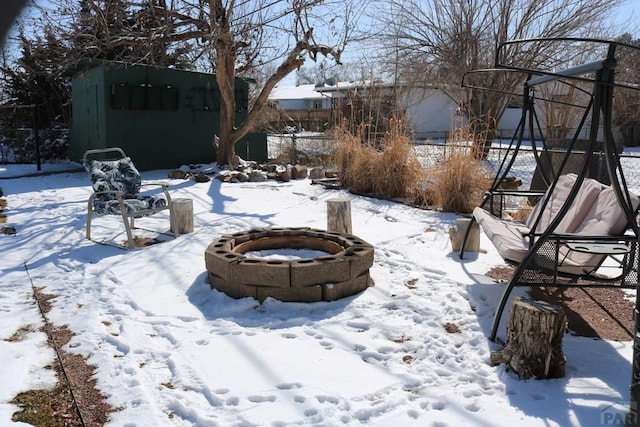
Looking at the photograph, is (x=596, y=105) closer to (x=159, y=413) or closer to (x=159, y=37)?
(x=159, y=413)

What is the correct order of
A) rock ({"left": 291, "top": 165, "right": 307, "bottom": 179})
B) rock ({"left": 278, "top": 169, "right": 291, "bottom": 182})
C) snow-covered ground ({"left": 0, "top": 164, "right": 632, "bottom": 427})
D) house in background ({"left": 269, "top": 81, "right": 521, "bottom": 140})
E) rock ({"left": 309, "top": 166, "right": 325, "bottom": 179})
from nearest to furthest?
snow-covered ground ({"left": 0, "top": 164, "right": 632, "bottom": 427}) < house in background ({"left": 269, "top": 81, "right": 521, "bottom": 140}) < rock ({"left": 309, "top": 166, "right": 325, "bottom": 179}) < rock ({"left": 278, "top": 169, "right": 291, "bottom": 182}) < rock ({"left": 291, "top": 165, "right": 307, "bottom": 179})

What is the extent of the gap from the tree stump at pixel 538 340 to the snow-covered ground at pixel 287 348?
0.17 ft

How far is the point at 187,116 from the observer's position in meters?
11.4

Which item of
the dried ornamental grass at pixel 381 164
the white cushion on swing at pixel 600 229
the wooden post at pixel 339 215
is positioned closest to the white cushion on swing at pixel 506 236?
the white cushion on swing at pixel 600 229

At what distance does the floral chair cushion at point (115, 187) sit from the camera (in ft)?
16.7

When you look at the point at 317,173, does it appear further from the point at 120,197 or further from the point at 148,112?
the point at 120,197

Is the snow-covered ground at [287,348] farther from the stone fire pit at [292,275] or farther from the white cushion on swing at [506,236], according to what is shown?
the white cushion on swing at [506,236]

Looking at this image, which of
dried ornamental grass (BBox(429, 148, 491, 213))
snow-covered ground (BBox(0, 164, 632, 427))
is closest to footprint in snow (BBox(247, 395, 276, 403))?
snow-covered ground (BBox(0, 164, 632, 427))

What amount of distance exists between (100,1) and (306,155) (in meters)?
5.24

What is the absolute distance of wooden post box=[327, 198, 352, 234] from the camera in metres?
5.01

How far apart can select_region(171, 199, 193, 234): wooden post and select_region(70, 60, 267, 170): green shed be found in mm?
5710

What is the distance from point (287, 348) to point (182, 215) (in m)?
2.95

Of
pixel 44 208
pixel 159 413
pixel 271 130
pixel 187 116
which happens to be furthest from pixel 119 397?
pixel 271 130

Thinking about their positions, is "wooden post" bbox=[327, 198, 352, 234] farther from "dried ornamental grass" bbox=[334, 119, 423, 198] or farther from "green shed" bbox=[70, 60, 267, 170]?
"green shed" bbox=[70, 60, 267, 170]
